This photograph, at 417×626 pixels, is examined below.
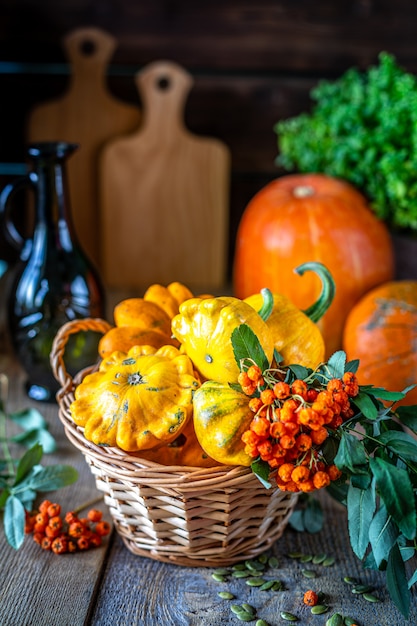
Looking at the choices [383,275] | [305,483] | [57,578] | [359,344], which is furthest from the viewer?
[383,275]

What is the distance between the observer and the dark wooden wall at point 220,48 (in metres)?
1.67

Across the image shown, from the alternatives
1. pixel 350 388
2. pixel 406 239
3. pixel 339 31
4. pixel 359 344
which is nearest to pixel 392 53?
pixel 339 31

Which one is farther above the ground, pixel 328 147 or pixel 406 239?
pixel 328 147

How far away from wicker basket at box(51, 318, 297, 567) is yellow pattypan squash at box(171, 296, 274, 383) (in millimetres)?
105

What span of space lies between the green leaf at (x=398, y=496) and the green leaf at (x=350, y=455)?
20 millimetres

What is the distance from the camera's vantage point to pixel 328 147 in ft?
4.80

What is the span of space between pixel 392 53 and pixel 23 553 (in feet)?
4.53

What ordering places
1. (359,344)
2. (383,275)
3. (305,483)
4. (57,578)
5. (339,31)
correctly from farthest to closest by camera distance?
(339,31)
(383,275)
(359,344)
(57,578)
(305,483)

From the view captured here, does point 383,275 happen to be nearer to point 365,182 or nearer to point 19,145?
point 365,182

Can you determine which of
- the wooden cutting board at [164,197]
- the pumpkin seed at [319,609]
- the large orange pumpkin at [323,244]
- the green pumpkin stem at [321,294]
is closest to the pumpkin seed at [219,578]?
the pumpkin seed at [319,609]

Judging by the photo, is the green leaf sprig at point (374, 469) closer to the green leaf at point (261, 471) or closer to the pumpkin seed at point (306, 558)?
the green leaf at point (261, 471)

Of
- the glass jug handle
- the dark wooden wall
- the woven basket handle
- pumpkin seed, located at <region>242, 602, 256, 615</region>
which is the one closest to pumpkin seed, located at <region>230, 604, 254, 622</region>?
pumpkin seed, located at <region>242, 602, 256, 615</region>

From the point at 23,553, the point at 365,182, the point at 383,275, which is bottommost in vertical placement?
the point at 23,553

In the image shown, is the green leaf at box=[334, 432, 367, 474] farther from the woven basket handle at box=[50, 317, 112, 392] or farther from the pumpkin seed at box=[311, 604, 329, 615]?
the woven basket handle at box=[50, 317, 112, 392]
